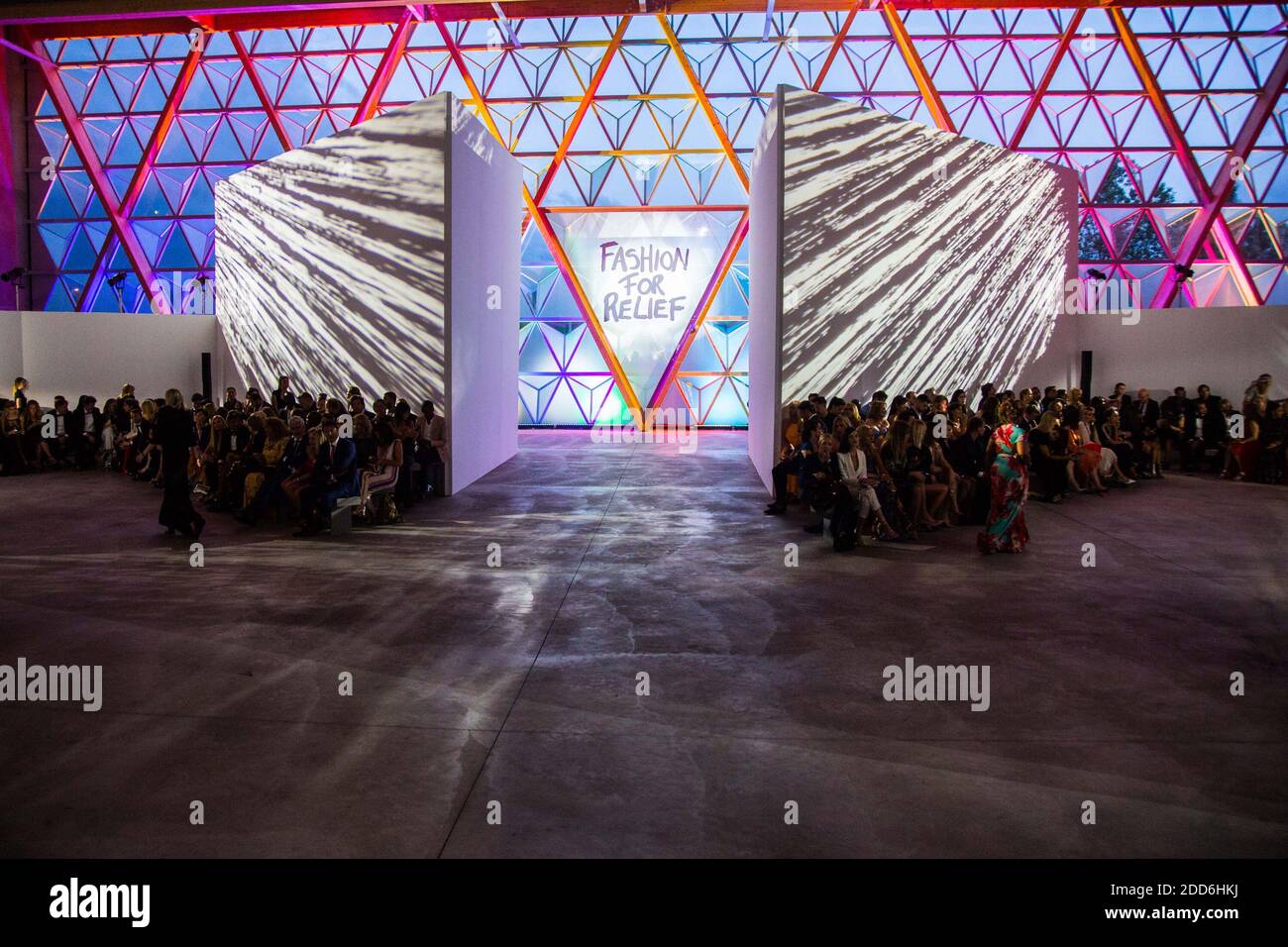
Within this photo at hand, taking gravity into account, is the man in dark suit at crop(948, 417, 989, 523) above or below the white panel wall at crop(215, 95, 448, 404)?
below

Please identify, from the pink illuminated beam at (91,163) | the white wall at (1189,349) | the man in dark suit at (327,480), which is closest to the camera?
the man in dark suit at (327,480)

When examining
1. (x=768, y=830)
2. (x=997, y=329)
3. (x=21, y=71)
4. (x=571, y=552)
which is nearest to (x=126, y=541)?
(x=571, y=552)

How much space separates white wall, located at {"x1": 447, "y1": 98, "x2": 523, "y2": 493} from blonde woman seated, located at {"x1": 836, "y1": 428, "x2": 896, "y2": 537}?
564 cm

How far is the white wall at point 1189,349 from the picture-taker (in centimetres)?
1616

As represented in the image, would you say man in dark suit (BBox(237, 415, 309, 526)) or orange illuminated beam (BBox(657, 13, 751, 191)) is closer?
man in dark suit (BBox(237, 415, 309, 526))

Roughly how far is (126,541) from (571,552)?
4.33 meters

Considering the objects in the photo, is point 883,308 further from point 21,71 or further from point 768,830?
point 21,71

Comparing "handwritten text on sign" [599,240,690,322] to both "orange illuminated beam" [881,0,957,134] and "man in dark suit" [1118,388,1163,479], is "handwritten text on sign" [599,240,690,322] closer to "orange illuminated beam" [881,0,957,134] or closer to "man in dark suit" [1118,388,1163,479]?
"orange illuminated beam" [881,0,957,134]

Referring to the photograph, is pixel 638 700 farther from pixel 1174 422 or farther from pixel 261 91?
pixel 261 91

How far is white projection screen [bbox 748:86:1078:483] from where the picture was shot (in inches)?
462

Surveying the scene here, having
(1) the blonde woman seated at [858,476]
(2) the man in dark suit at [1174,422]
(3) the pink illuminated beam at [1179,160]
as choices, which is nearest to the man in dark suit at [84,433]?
(1) the blonde woman seated at [858,476]

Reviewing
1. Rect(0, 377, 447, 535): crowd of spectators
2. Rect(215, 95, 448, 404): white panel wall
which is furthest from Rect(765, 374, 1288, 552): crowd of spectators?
Rect(215, 95, 448, 404): white panel wall

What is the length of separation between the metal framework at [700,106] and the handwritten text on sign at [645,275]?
2.92 ft

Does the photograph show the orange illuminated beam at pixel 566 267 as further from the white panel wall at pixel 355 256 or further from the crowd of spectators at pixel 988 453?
the crowd of spectators at pixel 988 453
